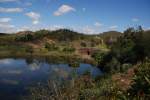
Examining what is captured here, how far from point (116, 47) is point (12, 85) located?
18919 mm

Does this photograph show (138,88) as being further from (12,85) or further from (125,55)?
(125,55)

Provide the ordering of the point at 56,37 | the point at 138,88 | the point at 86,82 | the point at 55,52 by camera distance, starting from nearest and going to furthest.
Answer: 1. the point at 138,88
2. the point at 86,82
3. the point at 55,52
4. the point at 56,37

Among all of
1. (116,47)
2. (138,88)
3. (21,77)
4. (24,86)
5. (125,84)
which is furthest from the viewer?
(116,47)

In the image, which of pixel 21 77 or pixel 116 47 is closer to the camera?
pixel 21 77

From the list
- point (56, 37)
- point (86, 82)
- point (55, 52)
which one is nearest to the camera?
point (86, 82)

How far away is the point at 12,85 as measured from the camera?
27.2 meters

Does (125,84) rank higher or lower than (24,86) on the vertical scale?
higher

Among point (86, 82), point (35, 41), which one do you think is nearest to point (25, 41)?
point (35, 41)

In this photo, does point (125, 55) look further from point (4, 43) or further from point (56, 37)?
point (56, 37)

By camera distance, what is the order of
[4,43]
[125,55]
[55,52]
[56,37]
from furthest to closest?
[56,37] < [4,43] < [55,52] < [125,55]

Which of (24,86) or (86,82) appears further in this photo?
(24,86)

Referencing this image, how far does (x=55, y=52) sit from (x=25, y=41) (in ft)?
49.2

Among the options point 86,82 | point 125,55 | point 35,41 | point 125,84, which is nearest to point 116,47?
point 125,55

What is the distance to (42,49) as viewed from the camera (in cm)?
6512
